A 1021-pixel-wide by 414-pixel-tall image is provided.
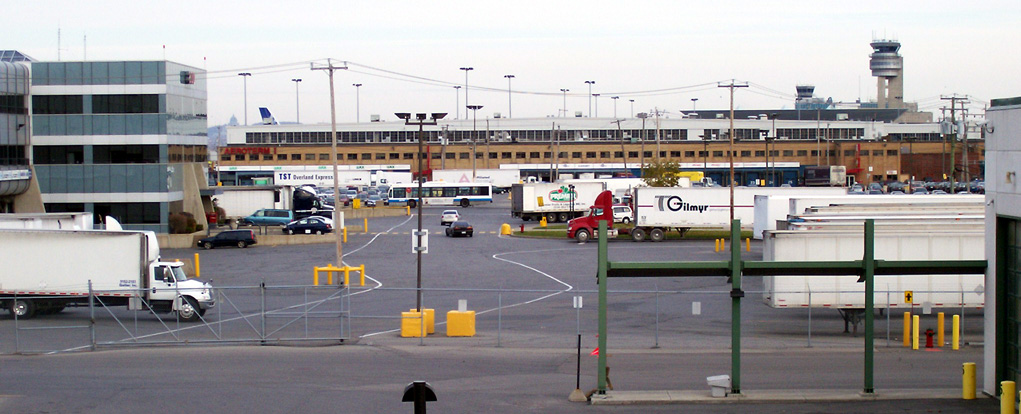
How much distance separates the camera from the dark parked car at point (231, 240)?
49.2m

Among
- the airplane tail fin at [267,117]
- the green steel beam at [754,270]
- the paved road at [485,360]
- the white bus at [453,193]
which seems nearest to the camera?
the green steel beam at [754,270]

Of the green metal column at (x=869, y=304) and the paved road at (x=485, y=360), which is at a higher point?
the green metal column at (x=869, y=304)

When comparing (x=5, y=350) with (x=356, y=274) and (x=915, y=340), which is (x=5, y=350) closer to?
(x=356, y=274)

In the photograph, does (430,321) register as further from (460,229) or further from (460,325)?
(460,229)

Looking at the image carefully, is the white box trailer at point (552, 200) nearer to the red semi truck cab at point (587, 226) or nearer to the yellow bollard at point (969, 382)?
the red semi truck cab at point (587, 226)

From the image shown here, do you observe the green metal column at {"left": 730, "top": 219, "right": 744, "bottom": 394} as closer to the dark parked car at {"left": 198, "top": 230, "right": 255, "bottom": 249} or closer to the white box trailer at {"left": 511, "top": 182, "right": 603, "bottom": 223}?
the dark parked car at {"left": 198, "top": 230, "right": 255, "bottom": 249}

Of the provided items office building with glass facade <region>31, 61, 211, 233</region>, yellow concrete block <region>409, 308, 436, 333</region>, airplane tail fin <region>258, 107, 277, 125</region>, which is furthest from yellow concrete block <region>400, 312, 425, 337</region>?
airplane tail fin <region>258, 107, 277, 125</region>

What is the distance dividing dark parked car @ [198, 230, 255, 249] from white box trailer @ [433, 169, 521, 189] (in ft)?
136

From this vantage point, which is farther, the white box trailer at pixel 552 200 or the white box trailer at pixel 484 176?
the white box trailer at pixel 484 176

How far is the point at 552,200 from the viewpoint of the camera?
→ 6675cm

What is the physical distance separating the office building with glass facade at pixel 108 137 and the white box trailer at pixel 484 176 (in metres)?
41.2

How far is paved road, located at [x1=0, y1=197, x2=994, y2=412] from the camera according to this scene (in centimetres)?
1700

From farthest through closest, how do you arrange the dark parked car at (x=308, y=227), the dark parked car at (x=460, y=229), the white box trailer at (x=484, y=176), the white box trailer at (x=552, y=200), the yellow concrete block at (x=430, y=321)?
1. the white box trailer at (x=484, y=176)
2. the white box trailer at (x=552, y=200)
3. the dark parked car at (x=308, y=227)
4. the dark parked car at (x=460, y=229)
5. the yellow concrete block at (x=430, y=321)

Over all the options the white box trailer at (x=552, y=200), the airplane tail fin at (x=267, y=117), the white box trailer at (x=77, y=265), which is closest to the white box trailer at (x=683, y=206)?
the white box trailer at (x=552, y=200)
